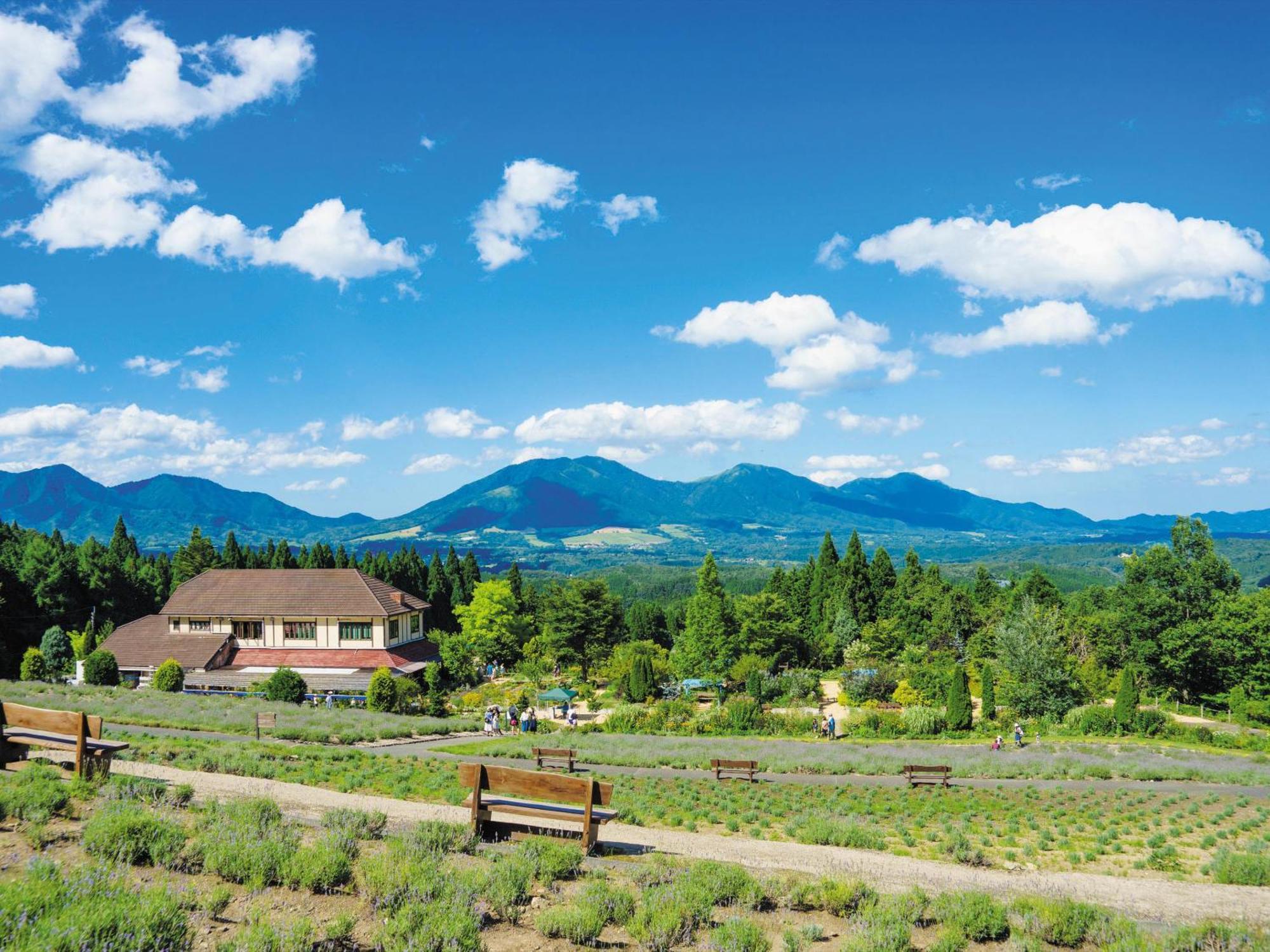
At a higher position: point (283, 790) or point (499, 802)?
point (499, 802)

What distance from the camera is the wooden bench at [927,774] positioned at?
22.6 m

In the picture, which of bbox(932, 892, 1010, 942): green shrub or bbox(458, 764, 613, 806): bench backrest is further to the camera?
bbox(458, 764, 613, 806): bench backrest

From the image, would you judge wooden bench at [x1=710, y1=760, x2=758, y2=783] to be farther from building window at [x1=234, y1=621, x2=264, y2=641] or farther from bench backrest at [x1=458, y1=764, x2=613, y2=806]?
building window at [x1=234, y1=621, x2=264, y2=641]

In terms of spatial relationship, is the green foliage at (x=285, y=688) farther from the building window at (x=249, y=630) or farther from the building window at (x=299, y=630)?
the building window at (x=249, y=630)

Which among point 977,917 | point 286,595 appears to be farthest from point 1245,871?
point 286,595

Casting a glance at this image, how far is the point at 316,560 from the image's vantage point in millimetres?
76062

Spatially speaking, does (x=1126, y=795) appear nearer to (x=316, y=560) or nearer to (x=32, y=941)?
(x=32, y=941)

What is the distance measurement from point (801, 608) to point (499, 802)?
217ft

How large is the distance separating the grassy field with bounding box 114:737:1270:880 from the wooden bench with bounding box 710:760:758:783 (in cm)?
49

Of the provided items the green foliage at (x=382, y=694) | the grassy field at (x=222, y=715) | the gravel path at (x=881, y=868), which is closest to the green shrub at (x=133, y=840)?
the gravel path at (x=881, y=868)

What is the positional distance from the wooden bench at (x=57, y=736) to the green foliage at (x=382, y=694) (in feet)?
88.2

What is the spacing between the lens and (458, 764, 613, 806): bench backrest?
9.79 meters

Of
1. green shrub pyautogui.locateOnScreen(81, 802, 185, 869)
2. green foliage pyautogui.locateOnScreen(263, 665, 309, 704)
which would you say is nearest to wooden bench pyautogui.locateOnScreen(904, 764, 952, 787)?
green shrub pyautogui.locateOnScreen(81, 802, 185, 869)

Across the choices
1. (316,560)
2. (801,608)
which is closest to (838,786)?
(801,608)
